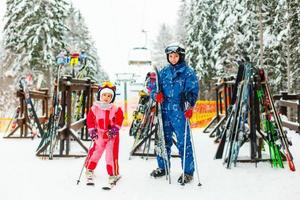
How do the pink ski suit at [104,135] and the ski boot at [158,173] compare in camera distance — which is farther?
the ski boot at [158,173]

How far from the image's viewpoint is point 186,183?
5.61m

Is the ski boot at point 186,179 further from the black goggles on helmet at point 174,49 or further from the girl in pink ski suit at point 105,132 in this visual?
the black goggles on helmet at point 174,49

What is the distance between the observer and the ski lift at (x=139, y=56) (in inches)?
1538

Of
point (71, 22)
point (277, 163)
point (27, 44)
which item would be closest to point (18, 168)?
point (277, 163)

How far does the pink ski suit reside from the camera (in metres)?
5.82

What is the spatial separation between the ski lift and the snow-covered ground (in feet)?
103

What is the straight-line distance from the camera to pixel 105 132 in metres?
5.92

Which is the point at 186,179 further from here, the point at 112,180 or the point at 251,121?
the point at 251,121

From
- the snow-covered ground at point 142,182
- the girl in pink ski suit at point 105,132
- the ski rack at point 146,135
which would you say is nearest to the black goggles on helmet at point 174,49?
the girl in pink ski suit at point 105,132

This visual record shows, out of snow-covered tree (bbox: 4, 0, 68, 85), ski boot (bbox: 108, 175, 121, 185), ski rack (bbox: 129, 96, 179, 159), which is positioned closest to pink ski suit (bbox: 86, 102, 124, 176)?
ski boot (bbox: 108, 175, 121, 185)

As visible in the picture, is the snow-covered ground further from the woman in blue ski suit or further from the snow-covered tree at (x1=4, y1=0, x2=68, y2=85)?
the snow-covered tree at (x1=4, y1=0, x2=68, y2=85)

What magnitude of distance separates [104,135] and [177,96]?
49.2 inches

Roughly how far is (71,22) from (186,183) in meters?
46.5

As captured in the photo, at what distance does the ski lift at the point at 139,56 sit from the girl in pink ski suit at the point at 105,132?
3296 cm
